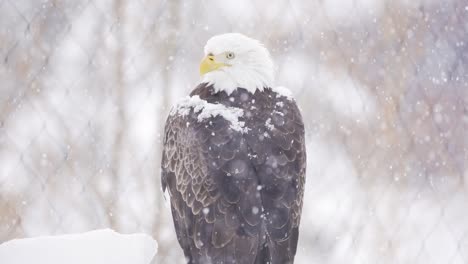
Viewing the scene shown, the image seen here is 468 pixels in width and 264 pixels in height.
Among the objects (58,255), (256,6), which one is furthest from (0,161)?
(58,255)

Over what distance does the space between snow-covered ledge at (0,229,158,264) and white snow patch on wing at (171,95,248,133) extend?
1.36 ft

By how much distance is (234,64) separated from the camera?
2207 millimetres

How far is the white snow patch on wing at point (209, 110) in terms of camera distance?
2.07 meters

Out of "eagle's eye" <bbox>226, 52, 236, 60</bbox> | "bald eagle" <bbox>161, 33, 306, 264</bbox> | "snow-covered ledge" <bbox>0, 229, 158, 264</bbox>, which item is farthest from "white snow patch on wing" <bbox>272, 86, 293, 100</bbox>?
"snow-covered ledge" <bbox>0, 229, 158, 264</bbox>

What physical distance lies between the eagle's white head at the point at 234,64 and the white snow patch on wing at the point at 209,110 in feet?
0.25

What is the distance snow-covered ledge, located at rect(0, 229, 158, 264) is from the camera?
1.70m

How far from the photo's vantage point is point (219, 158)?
2035 mm

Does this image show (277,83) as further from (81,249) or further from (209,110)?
(81,249)

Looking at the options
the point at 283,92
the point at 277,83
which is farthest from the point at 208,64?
the point at 277,83

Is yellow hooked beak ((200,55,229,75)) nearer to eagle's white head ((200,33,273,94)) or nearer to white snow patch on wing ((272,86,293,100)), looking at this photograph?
eagle's white head ((200,33,273,94))

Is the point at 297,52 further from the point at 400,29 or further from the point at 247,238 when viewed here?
the point at 247,238

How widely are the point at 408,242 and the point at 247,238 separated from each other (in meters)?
1.81

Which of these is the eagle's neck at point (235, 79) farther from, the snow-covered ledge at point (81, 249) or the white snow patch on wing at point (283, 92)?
the snow-covered ledge at point (81, 249)

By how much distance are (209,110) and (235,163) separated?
0.17 m
